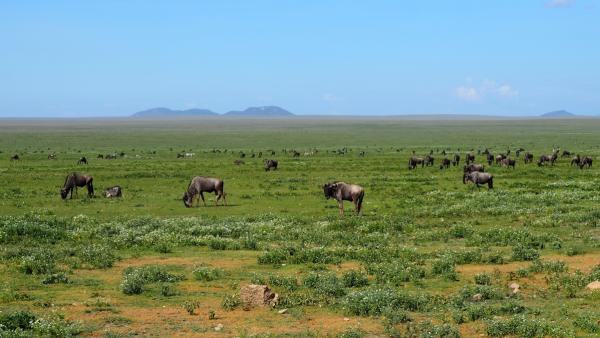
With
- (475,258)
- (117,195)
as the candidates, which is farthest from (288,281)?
(117,195)

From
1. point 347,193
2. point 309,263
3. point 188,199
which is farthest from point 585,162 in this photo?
point 309,263

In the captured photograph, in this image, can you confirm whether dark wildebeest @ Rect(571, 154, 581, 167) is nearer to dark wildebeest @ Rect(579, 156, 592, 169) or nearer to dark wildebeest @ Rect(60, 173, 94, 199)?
dark wildebeest @ Rect(579, 156, 592, 169)

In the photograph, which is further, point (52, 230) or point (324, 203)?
point (324, 203)

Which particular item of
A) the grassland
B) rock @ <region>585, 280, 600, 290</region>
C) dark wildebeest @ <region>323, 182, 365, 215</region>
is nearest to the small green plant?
the grassland

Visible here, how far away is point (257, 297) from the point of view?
552 inches

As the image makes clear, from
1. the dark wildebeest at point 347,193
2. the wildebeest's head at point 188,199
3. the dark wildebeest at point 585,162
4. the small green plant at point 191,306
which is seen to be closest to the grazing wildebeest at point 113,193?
the wildebeest's head at point 188,199

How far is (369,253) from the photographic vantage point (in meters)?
19.3

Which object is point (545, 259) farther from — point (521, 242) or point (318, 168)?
point (318, 168)

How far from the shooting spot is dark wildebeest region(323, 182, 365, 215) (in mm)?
28828

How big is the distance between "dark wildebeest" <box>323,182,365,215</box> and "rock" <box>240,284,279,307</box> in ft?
48.2

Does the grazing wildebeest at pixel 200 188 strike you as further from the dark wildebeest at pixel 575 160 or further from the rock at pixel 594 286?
the dark wildebeest at pixel 575 160

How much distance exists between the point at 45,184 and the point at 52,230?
20.9 metres

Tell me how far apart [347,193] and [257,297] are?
1549 centimetres

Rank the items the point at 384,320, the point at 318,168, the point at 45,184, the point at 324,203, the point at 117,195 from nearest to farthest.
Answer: the point at 384,320 → the point at 324,203 → the point at 117,195 → the point at 45,184 → the point at 318,168
